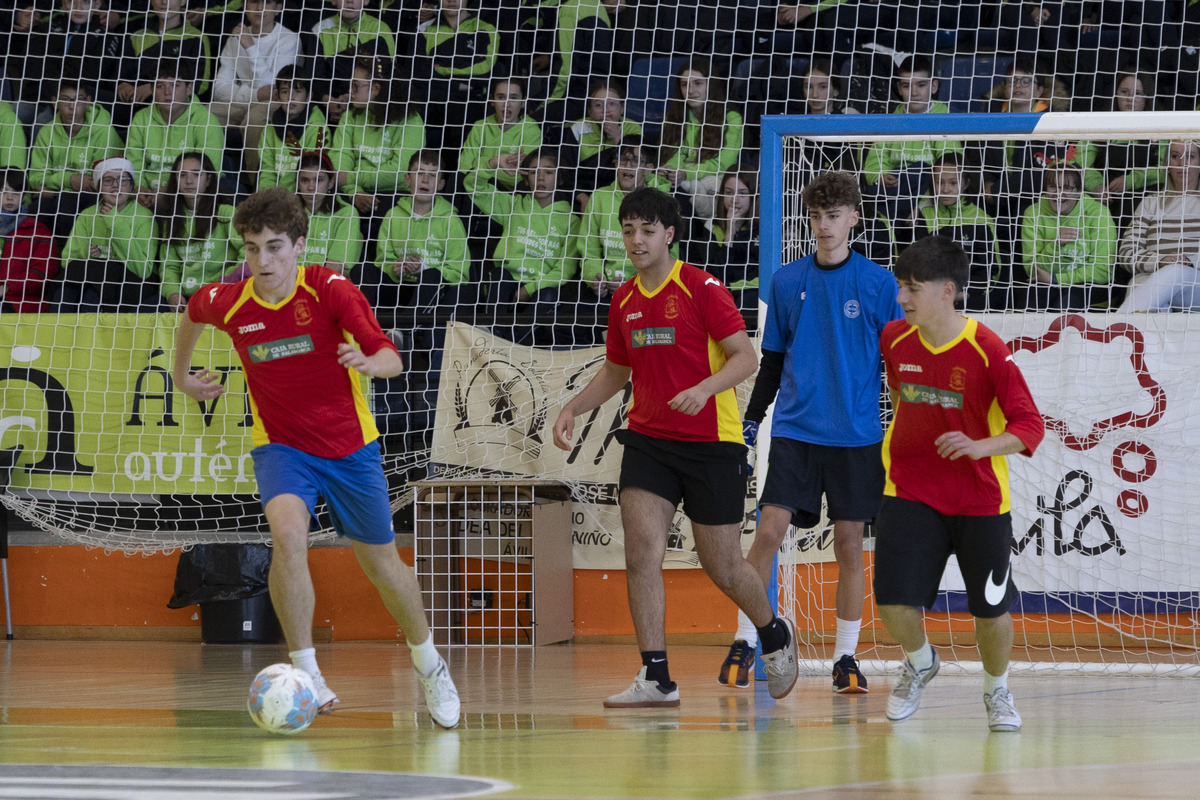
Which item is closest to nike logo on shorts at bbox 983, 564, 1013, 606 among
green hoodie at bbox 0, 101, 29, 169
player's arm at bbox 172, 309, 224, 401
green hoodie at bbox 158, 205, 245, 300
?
→ player's arm at bbox 172, 309, 224, 401

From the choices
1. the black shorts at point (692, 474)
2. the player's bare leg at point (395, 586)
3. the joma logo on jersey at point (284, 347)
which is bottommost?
the player's bare leg at point (395, 586)

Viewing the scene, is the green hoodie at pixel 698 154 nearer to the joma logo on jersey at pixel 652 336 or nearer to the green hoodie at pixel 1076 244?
the green hoodie at pixel 1076 244

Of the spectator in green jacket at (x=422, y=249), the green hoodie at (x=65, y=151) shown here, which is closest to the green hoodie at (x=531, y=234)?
the spectator in green jacket at (x=422, y=249)

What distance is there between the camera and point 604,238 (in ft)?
26.6

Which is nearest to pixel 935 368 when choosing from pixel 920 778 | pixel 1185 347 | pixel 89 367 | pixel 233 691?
pixel 920 778

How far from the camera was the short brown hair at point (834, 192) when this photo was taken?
15.9 ft

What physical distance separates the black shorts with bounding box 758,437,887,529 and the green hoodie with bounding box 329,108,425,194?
4347mm

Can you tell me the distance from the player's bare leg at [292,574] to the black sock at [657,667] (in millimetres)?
1092

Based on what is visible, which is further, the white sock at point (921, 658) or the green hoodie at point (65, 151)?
the green hoodie at point (65, 151)

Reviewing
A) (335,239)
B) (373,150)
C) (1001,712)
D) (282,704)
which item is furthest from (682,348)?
(373,150)

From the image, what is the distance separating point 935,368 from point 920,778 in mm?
1422

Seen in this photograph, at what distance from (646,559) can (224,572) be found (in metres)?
3.69

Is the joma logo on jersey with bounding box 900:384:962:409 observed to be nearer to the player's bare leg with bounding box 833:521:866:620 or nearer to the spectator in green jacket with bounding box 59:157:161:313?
the player's bare leg with bounding box 833:521:866:620

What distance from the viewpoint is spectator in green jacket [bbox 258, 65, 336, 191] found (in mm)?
8617
